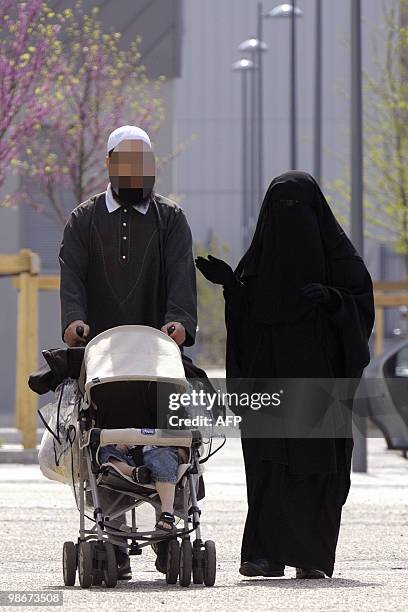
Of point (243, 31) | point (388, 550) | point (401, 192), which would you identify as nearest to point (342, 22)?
point (243, 31)

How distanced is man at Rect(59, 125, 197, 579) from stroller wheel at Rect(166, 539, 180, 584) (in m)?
0.49

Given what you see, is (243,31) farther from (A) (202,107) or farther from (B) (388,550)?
(B) (388,550)

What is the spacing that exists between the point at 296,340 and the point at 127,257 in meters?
0.83

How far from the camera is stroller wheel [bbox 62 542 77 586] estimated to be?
24.4ft

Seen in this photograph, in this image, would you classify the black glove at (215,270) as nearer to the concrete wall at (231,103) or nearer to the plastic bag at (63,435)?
the plastic bag at (63,435)

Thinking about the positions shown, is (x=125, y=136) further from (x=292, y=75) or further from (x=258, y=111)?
(x=258, y=111)

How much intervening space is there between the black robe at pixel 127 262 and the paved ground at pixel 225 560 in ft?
3.04

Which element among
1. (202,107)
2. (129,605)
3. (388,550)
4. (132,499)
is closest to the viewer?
(129,605)

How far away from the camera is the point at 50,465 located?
302 inches

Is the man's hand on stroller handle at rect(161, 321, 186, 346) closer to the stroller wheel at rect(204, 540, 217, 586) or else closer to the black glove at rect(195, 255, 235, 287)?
the black glove at rect(195, 255, 235, 287)

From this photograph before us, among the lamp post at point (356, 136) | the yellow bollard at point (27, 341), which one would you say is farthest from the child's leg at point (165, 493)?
the lamp post at point (356, 136)

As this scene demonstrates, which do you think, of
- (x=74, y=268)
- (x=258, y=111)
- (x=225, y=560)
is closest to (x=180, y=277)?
(x=74, y=268)

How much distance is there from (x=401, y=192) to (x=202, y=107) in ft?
124

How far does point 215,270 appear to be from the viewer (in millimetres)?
8094
